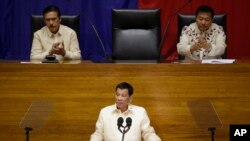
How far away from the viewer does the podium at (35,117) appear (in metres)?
2.87

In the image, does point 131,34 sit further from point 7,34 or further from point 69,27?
point 7,34

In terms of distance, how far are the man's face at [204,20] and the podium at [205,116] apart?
1.58 meters

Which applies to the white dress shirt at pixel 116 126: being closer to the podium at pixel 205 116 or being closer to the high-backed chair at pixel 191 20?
the podium at pixel 205 116

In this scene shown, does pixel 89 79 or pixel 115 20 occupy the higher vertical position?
pixel 115 20

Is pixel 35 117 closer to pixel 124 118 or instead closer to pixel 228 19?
pixel 124 118

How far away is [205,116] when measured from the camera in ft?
9.71

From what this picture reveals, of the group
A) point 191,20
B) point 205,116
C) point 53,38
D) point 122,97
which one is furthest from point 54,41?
point 205,116

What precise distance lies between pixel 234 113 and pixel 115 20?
6.54 feet

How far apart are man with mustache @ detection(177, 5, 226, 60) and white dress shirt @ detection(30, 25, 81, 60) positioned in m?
1.03

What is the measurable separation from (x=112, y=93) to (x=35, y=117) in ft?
2.49

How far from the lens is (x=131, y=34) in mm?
5195

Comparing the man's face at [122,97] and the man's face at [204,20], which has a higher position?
the man's face at [204,20]

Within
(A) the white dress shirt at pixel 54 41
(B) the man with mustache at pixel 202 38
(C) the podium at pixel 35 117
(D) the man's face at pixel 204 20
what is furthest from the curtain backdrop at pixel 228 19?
(C) the podium at pixel 35 117

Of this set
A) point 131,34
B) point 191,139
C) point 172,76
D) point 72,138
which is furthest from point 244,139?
point 131,34
